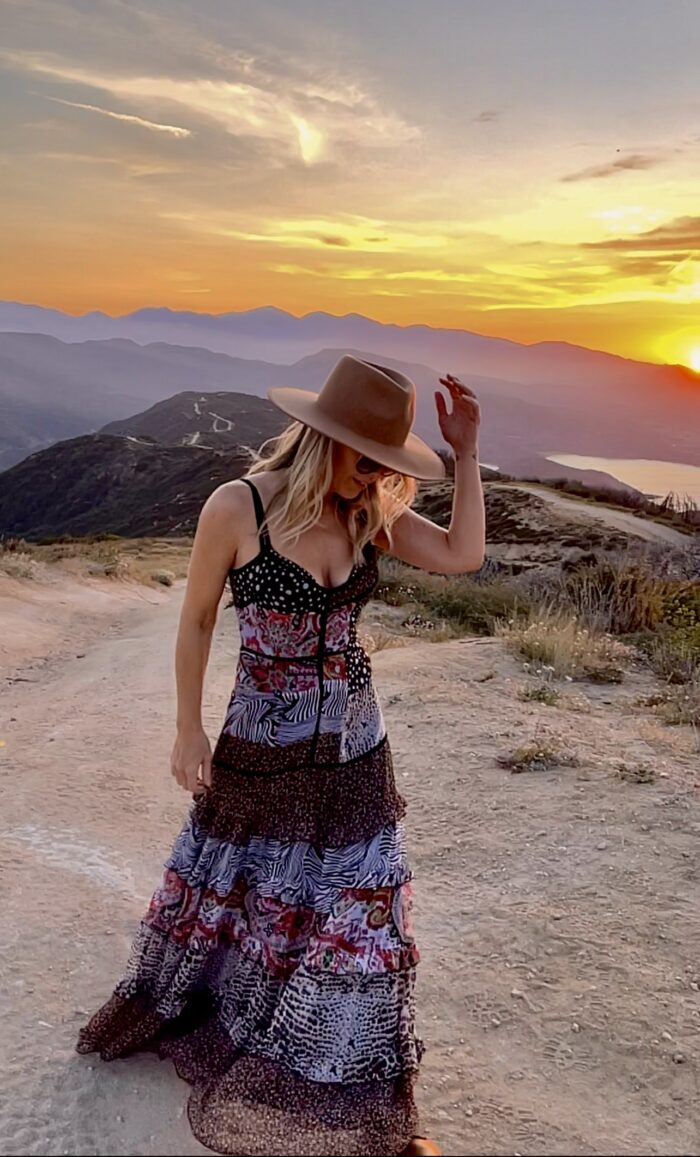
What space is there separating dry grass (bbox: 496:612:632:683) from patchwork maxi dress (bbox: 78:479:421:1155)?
4.91 m

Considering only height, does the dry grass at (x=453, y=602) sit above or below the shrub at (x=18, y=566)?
above

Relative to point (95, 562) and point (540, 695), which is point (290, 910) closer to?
point (540, 695)

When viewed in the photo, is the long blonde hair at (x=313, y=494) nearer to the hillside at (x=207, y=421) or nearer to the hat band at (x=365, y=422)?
the hat band at (x=365, y=422)

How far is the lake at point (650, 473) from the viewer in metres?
23.2

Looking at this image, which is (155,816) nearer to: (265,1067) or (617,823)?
(617,823)

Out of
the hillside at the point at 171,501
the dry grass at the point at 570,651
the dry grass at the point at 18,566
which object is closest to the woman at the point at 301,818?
the dry grass at the point at 570,651

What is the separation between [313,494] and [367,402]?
0.28 meters

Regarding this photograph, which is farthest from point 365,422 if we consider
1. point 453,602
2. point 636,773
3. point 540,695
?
point 453,602

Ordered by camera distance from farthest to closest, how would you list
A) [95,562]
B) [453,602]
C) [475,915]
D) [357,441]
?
1. [95,562]
2. [453,602]
3. [475,915]
4. [357,441]

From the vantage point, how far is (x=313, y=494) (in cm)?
253

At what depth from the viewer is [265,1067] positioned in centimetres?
260

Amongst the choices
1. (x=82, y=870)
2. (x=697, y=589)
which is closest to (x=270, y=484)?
(x=82, y=870)

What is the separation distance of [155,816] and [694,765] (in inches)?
122

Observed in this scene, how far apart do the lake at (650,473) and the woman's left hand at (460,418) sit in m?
20.7
